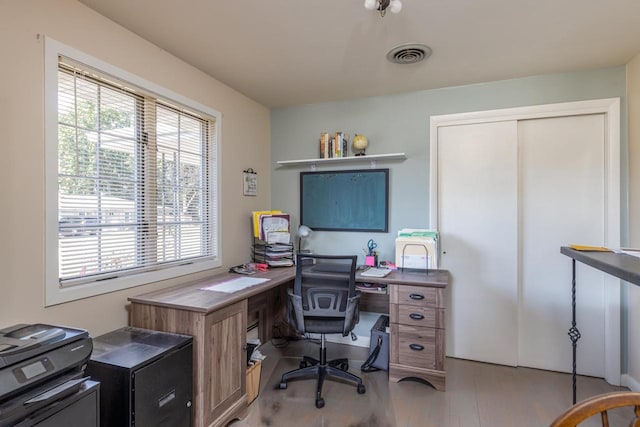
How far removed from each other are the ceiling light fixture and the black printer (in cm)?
200

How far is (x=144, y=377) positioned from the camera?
151 cm

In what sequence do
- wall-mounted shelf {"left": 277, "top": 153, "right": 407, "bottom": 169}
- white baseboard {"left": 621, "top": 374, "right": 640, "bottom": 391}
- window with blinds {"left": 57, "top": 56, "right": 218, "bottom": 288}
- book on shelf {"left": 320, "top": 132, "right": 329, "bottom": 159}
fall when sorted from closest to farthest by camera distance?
1. window with blinds {"left": 57, "top": 56, "right": 218, "bottom": 288}
2. white baseboard {"left": 621, "top": 374, "right": 640, "bottom": 391}
3. wall-mounted shelf {"left": 277, "top": 153, "right": 407, "bottom": 169}
4. book on shelf {"left": 320, "top": 132, "right": 329, "bottom": 159}

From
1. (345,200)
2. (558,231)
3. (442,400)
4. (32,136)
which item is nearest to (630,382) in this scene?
(558,231)

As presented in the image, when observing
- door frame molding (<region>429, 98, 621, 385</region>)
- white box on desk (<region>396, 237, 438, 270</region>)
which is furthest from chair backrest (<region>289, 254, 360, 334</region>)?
door frame molding (<region>429, 98, 621, 385</region>)

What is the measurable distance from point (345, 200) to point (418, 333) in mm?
1433

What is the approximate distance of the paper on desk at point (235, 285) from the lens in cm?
222

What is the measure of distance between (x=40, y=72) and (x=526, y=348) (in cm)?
387

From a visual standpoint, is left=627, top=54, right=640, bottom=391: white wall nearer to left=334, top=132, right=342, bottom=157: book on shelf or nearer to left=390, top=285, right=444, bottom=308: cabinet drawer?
left=390, top=285, right=444, bottom=308: cabinet drawer

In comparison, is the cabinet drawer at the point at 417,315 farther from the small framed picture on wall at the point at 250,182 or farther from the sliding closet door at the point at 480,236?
the small framed picture on wall at the point at 250,182

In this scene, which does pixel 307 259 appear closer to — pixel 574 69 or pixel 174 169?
pixel 174 169

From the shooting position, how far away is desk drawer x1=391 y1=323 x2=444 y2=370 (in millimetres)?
2439

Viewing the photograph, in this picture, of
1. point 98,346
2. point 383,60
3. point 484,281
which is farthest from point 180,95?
point 484,281

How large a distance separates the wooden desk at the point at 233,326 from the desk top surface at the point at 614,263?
94cm

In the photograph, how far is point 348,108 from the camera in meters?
3.32
